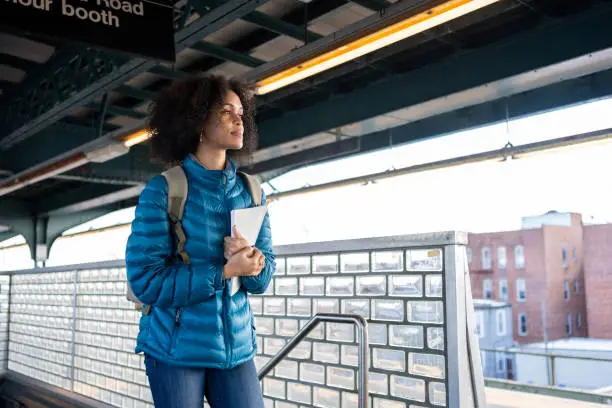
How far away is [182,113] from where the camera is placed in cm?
151

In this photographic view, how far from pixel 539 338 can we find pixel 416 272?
3475 centimetres

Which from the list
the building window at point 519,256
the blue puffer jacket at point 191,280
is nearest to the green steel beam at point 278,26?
the blue puffer jacket at point 191,280

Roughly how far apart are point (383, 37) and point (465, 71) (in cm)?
308

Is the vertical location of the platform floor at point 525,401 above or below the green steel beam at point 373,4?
below

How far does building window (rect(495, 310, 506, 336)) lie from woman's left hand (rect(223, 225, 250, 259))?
29102 mm

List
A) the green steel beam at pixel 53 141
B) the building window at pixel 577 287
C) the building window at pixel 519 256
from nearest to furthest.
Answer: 1. the green steel beam at pixel 53 141
2. the building window at pixel 577 287
3. the building window at pixel 519 256

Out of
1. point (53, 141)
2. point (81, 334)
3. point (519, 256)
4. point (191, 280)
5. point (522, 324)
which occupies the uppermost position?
point (53, 141)

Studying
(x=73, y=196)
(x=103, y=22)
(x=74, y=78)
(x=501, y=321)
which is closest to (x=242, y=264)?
(x=103, y=22)

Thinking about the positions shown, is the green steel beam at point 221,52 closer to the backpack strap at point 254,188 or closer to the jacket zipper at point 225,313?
the backpack strap at point 254,188

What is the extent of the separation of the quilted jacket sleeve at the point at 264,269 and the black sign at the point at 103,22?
2.12 m

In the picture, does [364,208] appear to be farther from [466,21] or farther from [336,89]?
[466,21]

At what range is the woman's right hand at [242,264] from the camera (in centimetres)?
137

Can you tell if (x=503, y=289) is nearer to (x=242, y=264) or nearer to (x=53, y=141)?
(x=53, y=141)

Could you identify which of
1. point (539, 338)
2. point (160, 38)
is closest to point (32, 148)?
point (160, 38)
